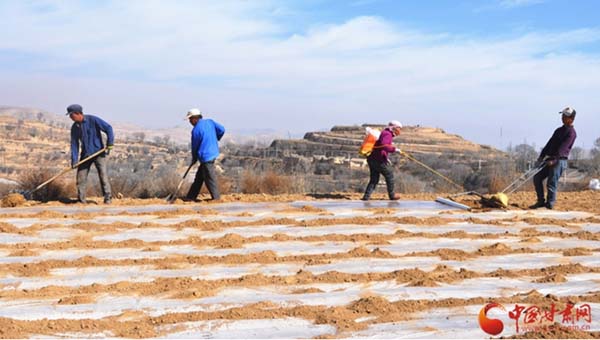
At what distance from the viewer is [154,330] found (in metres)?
4.62

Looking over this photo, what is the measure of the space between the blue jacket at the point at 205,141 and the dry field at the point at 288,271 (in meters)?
0.97

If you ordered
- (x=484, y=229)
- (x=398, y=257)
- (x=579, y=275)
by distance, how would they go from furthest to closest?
(x=484, y=229), (x=398, y=257), (x=579, y=275)

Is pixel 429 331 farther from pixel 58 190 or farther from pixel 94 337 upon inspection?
pixel 58 190

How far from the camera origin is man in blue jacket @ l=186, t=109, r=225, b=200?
422 inches

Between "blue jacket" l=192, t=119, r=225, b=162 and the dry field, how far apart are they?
97 centimetres

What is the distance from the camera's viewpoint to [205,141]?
1074 cm

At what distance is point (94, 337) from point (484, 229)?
5.66m

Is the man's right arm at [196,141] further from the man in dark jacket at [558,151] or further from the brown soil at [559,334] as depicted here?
the brown soil at [559,334]

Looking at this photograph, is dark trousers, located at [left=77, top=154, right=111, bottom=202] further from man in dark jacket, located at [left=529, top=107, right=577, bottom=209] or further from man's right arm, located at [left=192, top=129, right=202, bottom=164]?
man in dark jacket, located at [left=529, top=107, right=577, bottom=209]

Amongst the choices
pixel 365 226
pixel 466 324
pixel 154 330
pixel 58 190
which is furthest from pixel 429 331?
pixel 58 190

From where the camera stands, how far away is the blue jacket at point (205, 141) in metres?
10.7

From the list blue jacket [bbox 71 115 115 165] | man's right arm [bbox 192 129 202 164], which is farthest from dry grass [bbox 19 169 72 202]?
man's right arm [bbox 192 129 202 164]

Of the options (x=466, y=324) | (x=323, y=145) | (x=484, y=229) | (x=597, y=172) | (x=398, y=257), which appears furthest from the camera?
(x=323, y=145)

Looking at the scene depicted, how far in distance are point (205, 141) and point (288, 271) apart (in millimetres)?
4815
